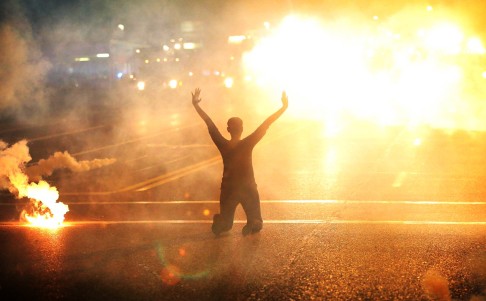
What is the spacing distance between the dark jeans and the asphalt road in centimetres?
18

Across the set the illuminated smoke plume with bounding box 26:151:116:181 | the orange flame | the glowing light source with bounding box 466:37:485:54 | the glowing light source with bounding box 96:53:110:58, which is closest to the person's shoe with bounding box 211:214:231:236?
the orange flame

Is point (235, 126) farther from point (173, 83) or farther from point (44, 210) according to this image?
point (173, 83)

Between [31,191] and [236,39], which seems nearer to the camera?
[31,191]

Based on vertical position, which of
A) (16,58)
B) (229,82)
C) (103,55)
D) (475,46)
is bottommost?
(229,82)

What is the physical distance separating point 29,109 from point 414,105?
20.0 meters

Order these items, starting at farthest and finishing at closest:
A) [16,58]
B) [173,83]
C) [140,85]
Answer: [173,83] < [140,85] < [16,58]

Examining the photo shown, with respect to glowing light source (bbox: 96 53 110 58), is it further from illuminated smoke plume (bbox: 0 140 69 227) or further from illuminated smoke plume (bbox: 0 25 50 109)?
illuminated smoke plume (bbox: 0 140 69 227)

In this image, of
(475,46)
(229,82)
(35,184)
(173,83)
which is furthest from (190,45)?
(35,184)

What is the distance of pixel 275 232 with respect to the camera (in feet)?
22.8

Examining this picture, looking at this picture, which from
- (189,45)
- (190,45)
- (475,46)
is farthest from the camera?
(190,45)

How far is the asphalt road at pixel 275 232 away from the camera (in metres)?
5.09

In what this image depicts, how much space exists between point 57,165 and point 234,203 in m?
6.44

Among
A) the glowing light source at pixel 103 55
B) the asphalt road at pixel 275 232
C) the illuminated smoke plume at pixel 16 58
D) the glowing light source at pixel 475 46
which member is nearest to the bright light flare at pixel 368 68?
the glowing light source at pixel 475 46

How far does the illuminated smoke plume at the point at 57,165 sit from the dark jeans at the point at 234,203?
552 cm
